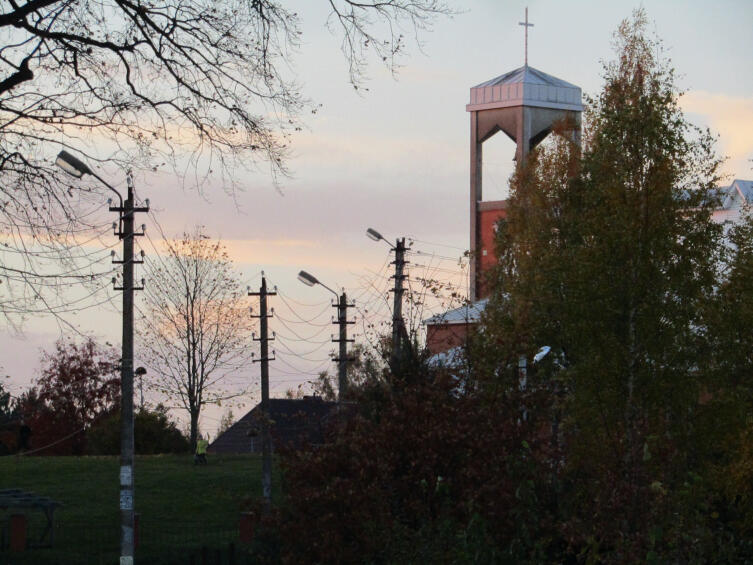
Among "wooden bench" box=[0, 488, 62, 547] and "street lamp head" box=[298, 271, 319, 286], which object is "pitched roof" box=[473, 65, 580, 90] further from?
"wooden bench" box=[0, 488, 62, 547]

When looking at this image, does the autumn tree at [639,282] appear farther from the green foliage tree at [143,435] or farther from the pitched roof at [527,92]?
the green foliage tree at [143,435]

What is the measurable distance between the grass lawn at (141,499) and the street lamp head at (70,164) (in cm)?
1376

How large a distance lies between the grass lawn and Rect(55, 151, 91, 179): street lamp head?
45.2 feet

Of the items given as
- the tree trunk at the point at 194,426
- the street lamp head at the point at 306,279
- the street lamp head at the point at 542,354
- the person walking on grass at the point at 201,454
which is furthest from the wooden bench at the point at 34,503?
the tree trunk at the point at 194,426

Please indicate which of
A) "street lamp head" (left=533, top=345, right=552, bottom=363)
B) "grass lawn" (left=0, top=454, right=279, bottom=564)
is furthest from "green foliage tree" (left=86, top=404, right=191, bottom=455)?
"street lamp head" (left=533, top=345, right=552, bottom=363)

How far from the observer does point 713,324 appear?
29484mm

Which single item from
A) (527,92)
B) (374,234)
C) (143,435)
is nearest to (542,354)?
(374,234)

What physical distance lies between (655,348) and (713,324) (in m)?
1.47

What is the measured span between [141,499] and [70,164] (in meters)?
32.7

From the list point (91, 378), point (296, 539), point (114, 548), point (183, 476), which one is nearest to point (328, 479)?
point (296, 539)

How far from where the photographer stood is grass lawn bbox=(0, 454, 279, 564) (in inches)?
1340

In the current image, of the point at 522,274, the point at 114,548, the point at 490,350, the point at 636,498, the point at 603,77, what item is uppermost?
the point at 603,77

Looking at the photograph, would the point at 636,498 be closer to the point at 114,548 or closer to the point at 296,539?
the point at 296,539

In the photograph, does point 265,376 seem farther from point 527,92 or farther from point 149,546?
point 527,92
